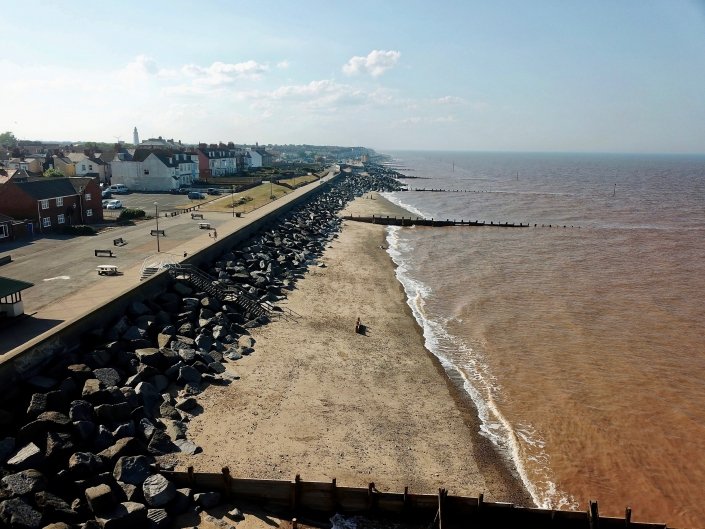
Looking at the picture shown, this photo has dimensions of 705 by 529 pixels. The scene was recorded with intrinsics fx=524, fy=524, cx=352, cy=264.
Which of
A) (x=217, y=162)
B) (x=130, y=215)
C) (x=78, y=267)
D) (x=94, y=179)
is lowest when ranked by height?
(x=78, y=267)

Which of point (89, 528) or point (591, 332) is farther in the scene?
point (591, 332)

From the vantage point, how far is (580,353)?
94.8 feet

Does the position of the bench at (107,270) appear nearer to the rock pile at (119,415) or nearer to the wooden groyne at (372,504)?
the rock pile at (119,415)

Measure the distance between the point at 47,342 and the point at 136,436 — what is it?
5574 mm

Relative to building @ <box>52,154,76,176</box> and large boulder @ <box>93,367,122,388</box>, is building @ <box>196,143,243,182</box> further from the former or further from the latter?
large boulder @ <box>93,367,122,388</box>

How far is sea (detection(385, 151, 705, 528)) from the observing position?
18.9 metres

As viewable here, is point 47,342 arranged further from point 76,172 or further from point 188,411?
point 76,172

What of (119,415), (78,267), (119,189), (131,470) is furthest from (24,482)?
(119,189)

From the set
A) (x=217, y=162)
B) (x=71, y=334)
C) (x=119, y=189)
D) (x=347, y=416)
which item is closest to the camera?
(x=347, y=416)

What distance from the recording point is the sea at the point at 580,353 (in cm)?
1888

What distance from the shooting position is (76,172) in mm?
89062

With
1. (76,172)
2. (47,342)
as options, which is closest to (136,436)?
(47,342)

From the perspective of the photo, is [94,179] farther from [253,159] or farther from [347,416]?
[253,159]

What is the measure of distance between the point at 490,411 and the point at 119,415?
1481 centimetres
